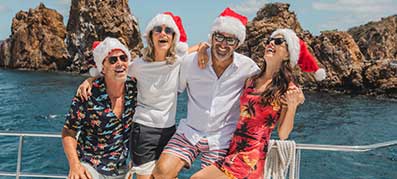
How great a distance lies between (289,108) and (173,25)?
1.33 meters

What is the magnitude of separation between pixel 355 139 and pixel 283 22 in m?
36.0

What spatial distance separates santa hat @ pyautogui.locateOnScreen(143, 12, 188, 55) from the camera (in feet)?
11.6

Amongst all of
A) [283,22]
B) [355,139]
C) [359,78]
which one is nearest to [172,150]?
[355,139]

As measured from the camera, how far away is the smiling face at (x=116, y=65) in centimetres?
328

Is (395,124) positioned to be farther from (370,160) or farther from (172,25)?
(172,25)

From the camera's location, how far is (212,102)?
11.1 ft

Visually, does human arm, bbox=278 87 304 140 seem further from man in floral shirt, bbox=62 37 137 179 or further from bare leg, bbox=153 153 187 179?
man in floral shirt, bbox=62 37 137 179

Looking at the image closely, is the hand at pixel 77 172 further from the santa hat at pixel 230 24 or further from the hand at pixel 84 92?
the santa hat at pixel 230 24

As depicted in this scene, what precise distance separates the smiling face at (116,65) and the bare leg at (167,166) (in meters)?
0.80

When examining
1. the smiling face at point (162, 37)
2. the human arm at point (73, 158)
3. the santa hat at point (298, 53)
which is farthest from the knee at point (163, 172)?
the santa hat at point (298, 53)

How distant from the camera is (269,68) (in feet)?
11.0

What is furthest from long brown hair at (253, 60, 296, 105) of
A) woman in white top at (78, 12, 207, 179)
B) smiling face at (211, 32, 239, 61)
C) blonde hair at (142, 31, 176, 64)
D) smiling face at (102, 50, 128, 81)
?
smiling face at (102, 50, 128, 81)

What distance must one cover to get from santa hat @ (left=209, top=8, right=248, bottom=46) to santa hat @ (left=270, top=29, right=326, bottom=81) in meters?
0.36

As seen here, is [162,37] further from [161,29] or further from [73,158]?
[73,158]
